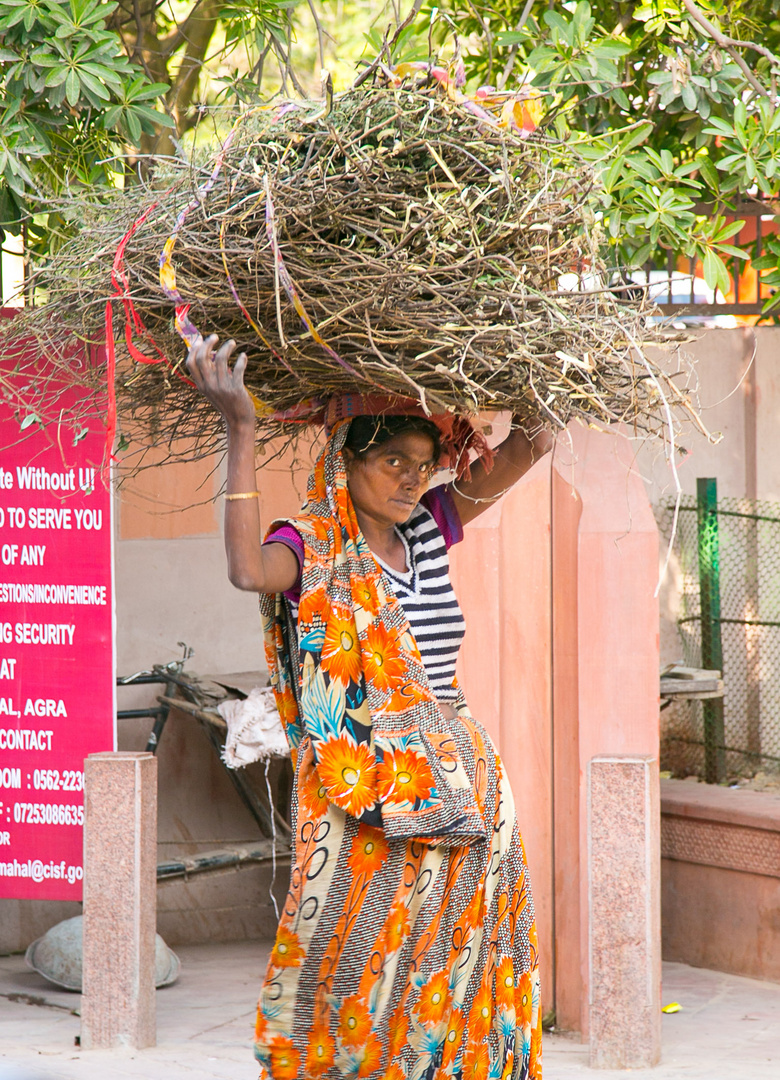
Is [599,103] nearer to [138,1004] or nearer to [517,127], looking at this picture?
[517,127]

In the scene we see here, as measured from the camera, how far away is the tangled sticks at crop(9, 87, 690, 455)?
2.37m

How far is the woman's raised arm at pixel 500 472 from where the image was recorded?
3.00m

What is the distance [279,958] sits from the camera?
2658mm

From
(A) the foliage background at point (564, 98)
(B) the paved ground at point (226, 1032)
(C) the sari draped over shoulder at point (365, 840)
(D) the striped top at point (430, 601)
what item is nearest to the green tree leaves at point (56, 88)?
(A) the foliage background at point (564, 98)

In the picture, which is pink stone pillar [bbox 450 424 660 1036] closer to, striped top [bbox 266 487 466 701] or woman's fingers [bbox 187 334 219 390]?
striped top [bbox 266 487 466 701]

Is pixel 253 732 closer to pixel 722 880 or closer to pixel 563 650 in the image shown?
pixel 563 650

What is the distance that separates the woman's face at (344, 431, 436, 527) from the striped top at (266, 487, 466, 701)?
0.12m

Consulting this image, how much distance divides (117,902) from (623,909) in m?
1.60

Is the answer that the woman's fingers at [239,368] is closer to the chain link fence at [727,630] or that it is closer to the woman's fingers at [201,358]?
the woman's fingers at [201,358]

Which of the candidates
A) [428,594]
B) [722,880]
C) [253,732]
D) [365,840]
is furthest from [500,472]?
[722,880]

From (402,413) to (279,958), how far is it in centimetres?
115

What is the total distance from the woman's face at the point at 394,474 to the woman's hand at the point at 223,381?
16.4 inches

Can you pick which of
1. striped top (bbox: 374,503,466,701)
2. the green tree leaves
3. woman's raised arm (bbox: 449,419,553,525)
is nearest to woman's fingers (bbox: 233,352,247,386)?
striped top (bbox: 374,503,466,701)

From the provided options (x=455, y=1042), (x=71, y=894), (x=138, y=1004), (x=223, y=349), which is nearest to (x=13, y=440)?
(x=71, y=894)
